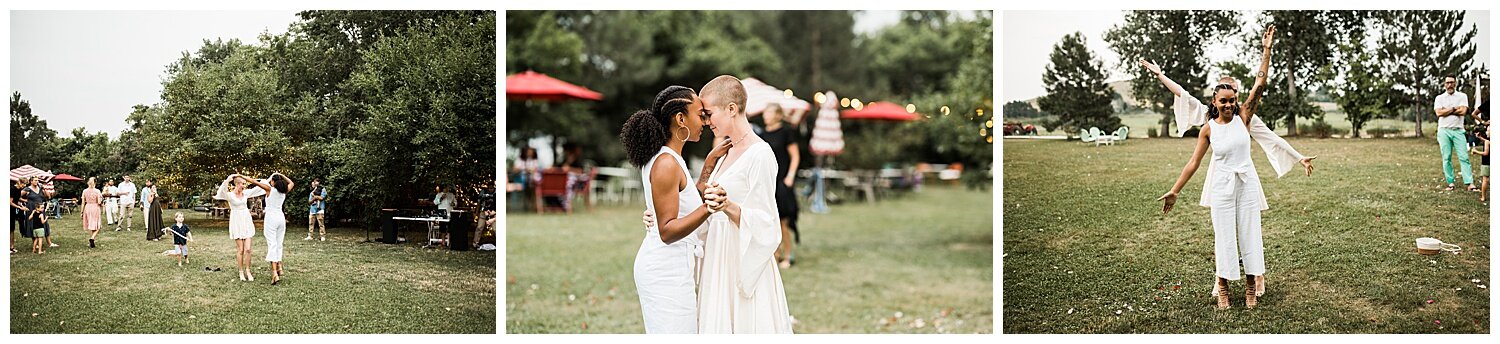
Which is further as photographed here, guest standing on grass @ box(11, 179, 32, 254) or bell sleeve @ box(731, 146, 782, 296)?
guest standing on grass @ box(11, 179, 32, 254)

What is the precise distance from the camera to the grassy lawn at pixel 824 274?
6.38 meters

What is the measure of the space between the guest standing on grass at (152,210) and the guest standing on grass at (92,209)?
226 millimetres

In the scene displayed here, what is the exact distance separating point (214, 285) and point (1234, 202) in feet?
16.1

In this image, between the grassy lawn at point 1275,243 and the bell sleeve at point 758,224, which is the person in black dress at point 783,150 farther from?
the bell sleeve at point 758,224

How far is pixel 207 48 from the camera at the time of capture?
4.81 meters

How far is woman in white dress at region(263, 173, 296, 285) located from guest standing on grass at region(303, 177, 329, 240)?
104 millimetres

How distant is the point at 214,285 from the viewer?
15.8 feet

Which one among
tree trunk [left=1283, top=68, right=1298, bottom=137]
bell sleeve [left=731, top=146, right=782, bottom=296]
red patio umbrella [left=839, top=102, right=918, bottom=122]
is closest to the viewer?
bell sleeve [left=731, top=146, right=782, bottom=296]

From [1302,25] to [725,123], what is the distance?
2.92m

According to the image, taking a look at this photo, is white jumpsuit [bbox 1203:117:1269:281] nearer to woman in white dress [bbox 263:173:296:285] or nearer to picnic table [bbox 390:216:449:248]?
picnic table [bbox 390:216:449:248]

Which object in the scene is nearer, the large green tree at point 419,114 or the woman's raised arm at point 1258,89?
the woman's raised arm at point 1258,89

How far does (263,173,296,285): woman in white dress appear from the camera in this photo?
476 cm

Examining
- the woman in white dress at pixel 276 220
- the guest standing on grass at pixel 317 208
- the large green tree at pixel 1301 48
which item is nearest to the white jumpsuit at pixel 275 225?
the woman in white dress at pixel 276 220

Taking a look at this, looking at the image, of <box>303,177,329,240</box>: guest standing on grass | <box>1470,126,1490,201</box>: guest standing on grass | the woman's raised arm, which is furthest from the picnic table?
<box>1470,126,1490,201</box>: guest standing on grass
